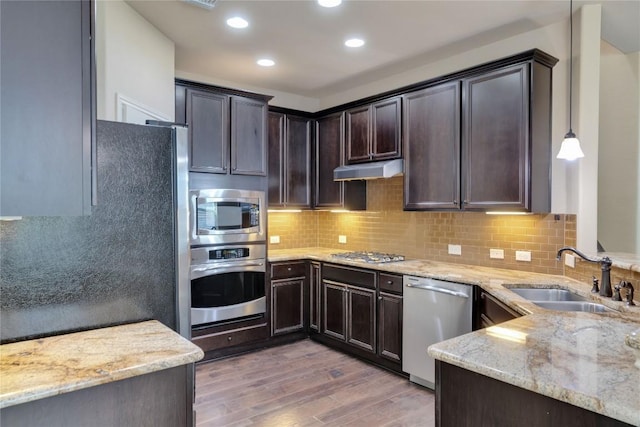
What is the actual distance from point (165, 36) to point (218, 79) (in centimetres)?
120

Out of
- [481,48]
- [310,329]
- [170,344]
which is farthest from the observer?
[310,329]

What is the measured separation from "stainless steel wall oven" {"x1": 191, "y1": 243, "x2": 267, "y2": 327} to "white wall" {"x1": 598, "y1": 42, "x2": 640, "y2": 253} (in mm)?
3231

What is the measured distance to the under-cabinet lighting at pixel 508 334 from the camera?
1.61 m

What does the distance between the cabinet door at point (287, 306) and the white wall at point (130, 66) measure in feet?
6.64

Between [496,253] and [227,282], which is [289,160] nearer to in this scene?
[227,282]

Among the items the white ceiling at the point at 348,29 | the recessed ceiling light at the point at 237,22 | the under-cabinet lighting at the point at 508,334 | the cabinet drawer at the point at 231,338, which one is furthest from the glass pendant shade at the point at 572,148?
the cabinet drawer at the point at 231,338

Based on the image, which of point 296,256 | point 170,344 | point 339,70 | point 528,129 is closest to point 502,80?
point 528,129

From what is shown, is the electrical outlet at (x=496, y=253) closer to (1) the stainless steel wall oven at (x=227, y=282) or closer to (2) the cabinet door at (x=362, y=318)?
(2) the cabinet door at (x=362, y=318)

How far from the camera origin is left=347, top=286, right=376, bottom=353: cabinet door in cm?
376

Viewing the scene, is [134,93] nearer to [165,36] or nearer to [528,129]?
[165,36]

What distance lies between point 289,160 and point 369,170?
112 centimetres

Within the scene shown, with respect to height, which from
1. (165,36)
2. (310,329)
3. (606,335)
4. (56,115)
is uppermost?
(165,36)

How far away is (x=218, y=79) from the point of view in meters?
4.52

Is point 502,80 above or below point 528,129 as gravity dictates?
above
